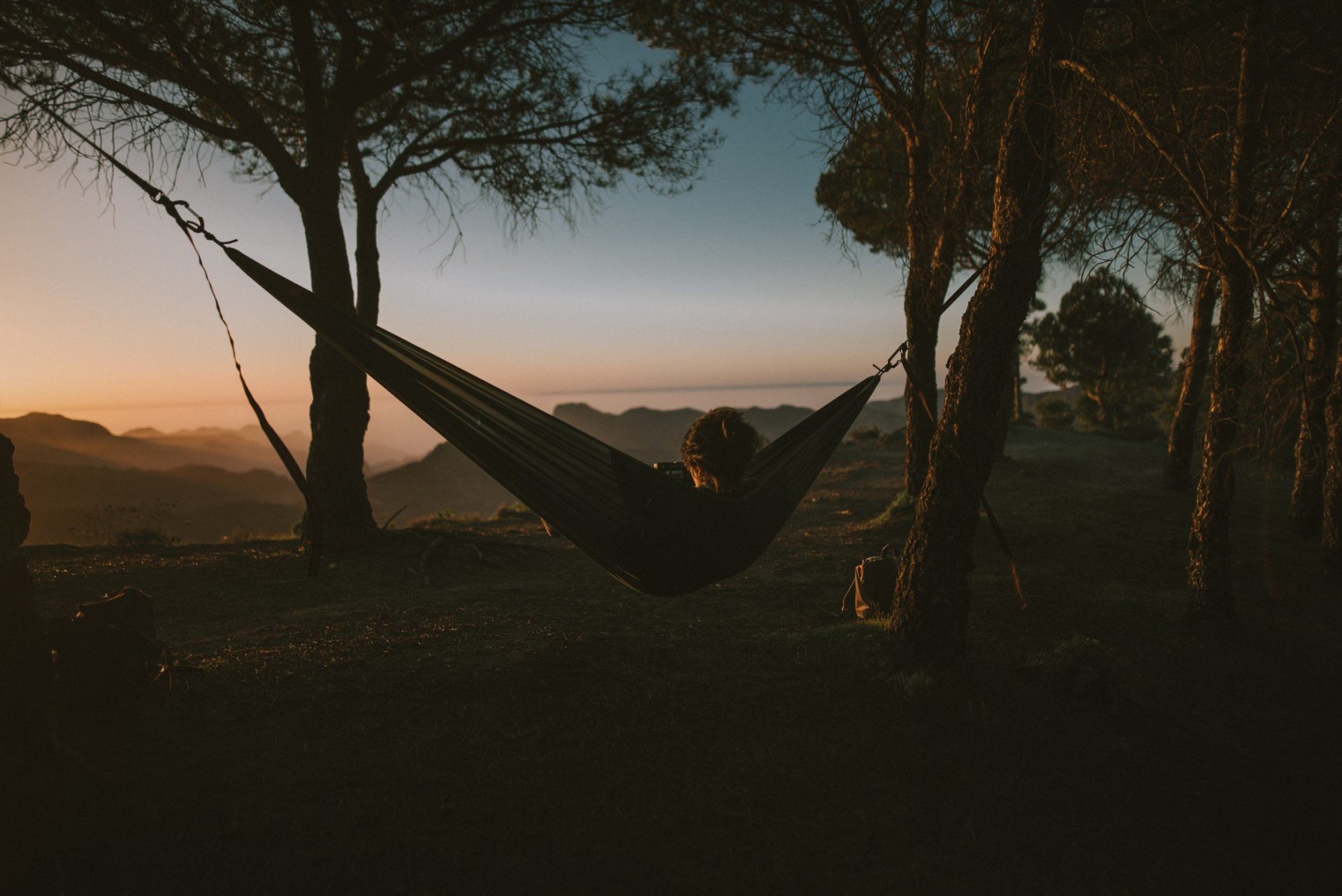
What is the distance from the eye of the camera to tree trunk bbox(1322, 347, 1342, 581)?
15.6ft

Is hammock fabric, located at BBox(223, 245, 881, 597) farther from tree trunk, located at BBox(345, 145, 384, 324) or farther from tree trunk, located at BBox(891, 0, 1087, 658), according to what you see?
tree trunk, located at BBox(345, 145, 384, 324)

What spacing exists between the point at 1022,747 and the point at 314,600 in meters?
4.01

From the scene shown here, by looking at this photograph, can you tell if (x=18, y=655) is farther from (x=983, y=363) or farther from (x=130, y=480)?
(x=130, y=480)

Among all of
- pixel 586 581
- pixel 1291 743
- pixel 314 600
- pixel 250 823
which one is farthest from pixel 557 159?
pixel 1291 743

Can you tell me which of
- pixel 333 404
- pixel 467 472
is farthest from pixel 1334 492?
pixel 467 472

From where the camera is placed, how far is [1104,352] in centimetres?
1923

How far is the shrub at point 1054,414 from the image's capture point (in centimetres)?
1892

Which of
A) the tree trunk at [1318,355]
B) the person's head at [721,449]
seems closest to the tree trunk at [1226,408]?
the tree trunk at [1318,355]

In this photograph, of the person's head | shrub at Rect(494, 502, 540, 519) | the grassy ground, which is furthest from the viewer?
shrub at Rect(494, 502, 540, 519)

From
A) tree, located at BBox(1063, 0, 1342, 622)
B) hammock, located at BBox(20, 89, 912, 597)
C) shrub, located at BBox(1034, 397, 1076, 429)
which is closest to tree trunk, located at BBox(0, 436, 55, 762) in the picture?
hammock, located at BBox(20, 89, 912, 597)

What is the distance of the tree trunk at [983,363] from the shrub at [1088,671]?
378 mm

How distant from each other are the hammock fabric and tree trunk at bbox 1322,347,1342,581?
16.2ft

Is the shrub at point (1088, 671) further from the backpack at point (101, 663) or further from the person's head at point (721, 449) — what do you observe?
the backpack at point (101, 663)

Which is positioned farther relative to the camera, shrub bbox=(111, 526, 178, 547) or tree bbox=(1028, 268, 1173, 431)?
tree bbox=(1028, 268, 1173, 431)
